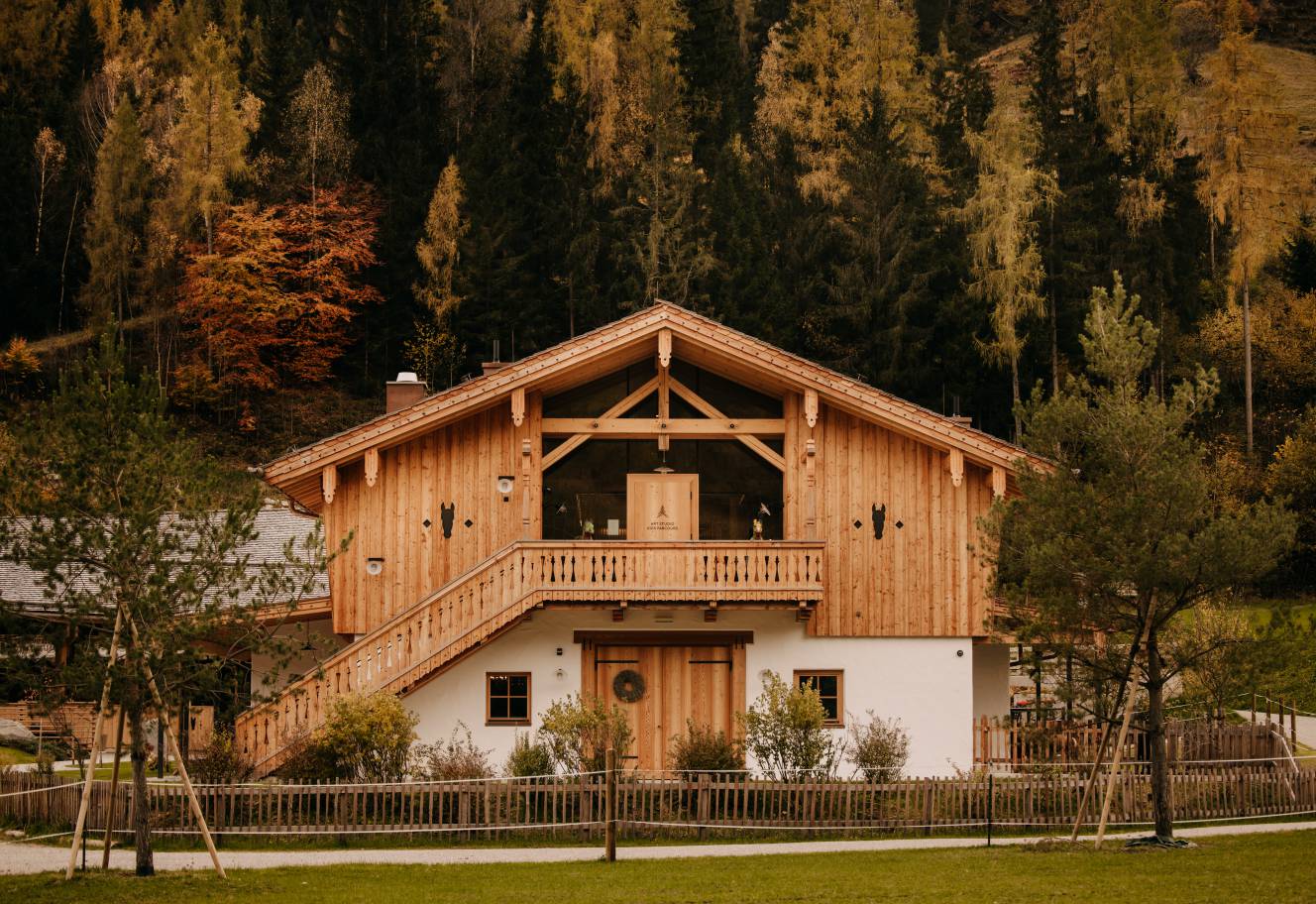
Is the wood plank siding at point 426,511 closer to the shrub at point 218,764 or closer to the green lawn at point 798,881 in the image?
the shrub at point 218,764

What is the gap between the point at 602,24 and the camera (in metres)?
82.5

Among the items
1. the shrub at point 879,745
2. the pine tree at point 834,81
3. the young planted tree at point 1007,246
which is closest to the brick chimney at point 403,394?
the shrub at point 879,745

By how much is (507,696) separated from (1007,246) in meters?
35.4

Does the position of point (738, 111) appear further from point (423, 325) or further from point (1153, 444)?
point (1153, 444)

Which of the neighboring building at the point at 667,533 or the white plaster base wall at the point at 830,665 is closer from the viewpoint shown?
the neighboring building at the point at 667,533

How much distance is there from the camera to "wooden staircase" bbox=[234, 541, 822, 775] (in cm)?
2838

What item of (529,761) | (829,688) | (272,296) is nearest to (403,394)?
(529,761)

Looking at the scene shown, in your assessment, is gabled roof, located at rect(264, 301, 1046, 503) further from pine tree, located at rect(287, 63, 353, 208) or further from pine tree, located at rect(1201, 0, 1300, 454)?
pine tree, located at rect(287, 63, 353, 208)

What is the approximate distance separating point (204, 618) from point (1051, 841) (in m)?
11.5

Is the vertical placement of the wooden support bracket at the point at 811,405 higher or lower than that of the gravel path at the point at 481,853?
higher

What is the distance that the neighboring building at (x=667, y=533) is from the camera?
29219mm

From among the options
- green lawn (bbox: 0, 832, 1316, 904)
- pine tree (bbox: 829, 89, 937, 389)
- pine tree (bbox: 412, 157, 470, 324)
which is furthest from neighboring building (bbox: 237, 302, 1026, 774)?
pine tree (bbox: 412, 157, 470, 324)

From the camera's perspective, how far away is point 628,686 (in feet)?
99.8

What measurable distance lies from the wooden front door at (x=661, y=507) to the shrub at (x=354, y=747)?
6781mm
